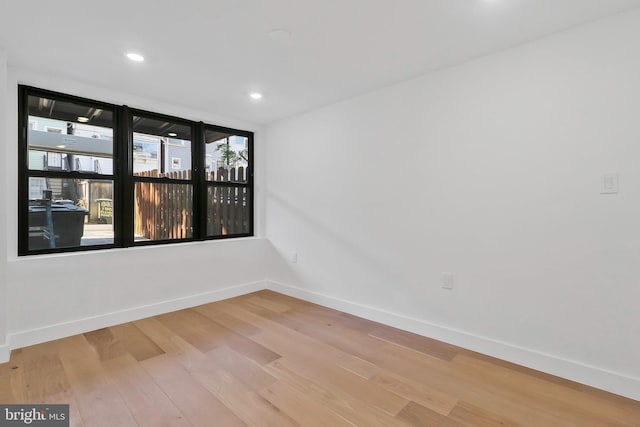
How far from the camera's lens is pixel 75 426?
1.68 meters

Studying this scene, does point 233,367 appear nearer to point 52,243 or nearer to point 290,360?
point 290,360

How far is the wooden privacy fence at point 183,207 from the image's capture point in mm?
3527

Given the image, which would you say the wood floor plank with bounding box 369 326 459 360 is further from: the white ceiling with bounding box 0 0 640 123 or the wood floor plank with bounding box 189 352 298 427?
the white ceiling with bounding box 0 0 640 123

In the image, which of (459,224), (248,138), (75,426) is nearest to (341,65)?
(459,224)

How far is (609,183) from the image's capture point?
79.8 inches

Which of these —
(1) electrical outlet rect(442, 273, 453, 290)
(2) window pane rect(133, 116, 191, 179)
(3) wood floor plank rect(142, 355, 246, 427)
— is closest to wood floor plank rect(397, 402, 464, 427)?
(3) wood floor plank rect(142, 355, 246, 427)

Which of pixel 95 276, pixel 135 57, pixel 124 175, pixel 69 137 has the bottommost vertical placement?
pixel 95 276

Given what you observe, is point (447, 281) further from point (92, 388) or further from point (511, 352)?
point (92, 388)

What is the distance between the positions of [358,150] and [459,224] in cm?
131

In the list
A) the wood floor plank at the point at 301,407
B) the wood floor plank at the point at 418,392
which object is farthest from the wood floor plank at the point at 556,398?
the wood floor plank at the point at 301,407

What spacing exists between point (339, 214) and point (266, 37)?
6.45 ft

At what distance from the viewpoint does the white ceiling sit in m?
1.88

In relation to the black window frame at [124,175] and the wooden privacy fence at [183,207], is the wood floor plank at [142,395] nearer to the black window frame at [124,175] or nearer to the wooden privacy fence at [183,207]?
the black window frame at [124,175]

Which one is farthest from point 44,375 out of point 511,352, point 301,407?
point 511,352
